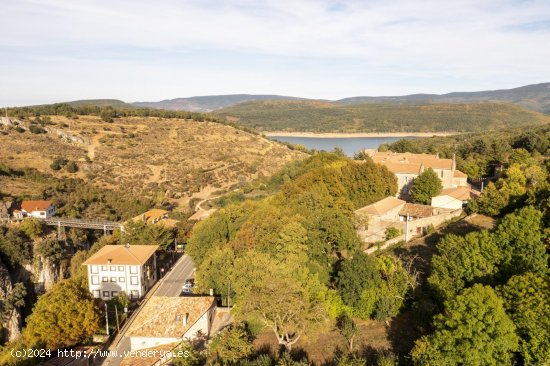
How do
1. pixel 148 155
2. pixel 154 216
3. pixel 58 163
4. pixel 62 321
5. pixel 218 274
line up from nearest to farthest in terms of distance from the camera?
pixel 62 321 → pixel 218 274 → pixel 154 216 → pixel 58 163 → pixel 148 155

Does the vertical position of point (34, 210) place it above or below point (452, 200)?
below

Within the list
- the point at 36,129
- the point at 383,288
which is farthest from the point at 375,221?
the point at 36,129

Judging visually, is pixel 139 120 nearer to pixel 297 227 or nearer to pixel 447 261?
pixel 297 227

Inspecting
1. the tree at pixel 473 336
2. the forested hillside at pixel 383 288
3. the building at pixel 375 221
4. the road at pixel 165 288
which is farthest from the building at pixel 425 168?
the tree at pixel 473 336

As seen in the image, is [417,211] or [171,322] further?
[417,211]

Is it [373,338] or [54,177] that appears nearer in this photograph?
[373,338]

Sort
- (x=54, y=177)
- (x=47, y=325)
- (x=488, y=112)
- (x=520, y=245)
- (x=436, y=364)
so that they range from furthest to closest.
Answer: (x=488, y=112), (x=54, y=177), (x=47, y=325), (x=520, y=245), (x=436, y=364)

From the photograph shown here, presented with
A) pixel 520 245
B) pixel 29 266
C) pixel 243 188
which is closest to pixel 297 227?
pixel 520 245

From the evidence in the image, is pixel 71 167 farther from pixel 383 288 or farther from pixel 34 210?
pixel 383 288
